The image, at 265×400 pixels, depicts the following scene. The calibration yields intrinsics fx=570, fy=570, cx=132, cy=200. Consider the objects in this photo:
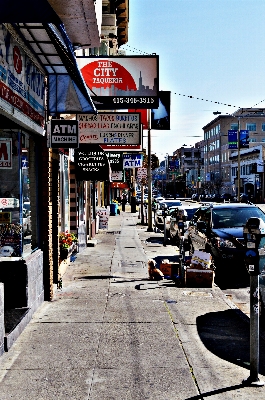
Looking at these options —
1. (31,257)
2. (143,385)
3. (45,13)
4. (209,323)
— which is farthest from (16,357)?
(45,13)

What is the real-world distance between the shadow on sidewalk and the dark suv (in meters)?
3.88

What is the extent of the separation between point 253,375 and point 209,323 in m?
2.71

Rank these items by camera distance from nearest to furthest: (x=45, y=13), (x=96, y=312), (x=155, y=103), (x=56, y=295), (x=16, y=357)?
(x=45, y=13), (x=16, y=357), (x=96, y=312), (x=56, y=295), (x=155, y=103)

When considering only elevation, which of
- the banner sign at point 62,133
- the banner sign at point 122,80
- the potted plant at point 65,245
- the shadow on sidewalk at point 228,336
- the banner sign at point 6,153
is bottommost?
the shadow on sidewalk at point 228,336

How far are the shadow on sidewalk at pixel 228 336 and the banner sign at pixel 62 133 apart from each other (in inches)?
146

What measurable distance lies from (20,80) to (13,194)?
1.74 meters

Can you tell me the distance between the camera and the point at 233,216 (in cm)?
1565

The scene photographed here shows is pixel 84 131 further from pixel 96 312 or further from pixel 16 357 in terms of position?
pixel 16 357

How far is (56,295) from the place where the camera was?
11.0 m

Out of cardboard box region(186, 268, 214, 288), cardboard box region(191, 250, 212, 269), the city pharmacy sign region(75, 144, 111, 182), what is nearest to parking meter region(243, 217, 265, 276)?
cardboard box region(186, 268, 214, 288)

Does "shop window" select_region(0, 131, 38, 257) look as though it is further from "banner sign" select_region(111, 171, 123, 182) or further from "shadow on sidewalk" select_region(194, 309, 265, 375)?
"banner sign" select_region(111, 171, 123, 182)

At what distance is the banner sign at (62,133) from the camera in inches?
392

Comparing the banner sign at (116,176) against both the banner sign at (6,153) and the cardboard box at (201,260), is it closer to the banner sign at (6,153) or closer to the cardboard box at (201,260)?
the cardboard box at (201,260)

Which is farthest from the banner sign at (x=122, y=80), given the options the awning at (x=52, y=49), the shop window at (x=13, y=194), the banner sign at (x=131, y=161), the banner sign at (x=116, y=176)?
the banner sign at (x=116, y=176)
